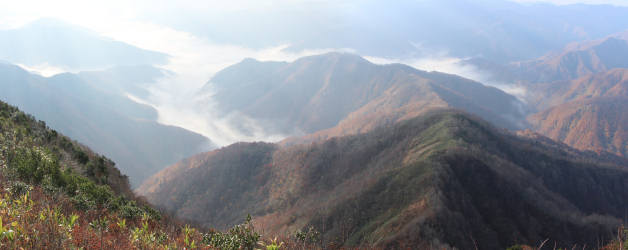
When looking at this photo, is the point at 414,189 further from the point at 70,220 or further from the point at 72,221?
the point at 72,221

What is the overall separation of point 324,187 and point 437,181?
60.3 metres

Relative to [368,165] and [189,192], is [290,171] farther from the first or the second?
[189,192]

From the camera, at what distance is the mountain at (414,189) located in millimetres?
53875

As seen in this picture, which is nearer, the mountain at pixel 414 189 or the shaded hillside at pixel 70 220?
the shaded hillside at pixel 70 220

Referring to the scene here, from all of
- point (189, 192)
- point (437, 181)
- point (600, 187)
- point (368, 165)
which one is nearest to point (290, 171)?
point (368, 165)

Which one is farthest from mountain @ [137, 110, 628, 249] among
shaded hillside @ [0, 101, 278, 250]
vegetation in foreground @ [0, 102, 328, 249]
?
shaded hillside @ [0, 101, 278, 250]

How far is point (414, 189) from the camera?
2469 inches

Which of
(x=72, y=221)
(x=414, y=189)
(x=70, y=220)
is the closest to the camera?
(x=72, y=221)

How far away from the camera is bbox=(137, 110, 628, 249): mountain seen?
177 feet

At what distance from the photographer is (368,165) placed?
367 feet

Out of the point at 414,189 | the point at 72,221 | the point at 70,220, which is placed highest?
the point at 70,220

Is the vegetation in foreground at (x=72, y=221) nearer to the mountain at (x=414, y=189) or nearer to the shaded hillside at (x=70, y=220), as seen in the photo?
the shaded hillside at (x=70, y=220)

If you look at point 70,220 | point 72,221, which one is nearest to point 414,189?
point 70,220

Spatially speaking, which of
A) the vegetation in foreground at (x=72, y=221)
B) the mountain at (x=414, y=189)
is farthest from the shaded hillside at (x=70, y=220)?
the mountain at (x=414, y=189)
